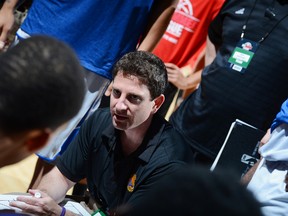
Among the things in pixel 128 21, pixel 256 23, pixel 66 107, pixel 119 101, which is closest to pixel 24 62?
pixel 66 107

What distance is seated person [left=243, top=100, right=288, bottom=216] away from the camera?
2.07 metres

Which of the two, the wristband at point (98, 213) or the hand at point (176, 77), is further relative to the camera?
the hand at point (176, 77)

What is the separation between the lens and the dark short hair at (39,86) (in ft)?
3.51

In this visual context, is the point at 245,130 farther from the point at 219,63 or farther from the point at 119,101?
the point at 119,101

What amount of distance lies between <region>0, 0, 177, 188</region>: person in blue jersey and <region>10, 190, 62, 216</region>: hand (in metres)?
0.52

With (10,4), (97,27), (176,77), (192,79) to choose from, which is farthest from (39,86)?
(192,79)

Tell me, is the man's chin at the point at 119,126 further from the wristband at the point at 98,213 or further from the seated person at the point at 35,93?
the seated person at the point at 35,93

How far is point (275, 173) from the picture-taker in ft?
6.93

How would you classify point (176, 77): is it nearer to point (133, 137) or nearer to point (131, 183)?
point (133, 137)

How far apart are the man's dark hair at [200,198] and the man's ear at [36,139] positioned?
0.43 m

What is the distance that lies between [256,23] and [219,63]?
0.28 meters

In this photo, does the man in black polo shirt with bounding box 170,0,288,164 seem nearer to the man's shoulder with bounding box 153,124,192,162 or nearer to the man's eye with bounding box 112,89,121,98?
the man's shoulder with bounding box 153,124,192,162

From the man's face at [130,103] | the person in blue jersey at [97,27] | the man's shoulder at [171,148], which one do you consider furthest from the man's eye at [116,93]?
the person in blue jersey at [97,27]

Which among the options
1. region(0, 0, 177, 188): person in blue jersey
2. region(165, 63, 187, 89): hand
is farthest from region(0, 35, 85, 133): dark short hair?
region(165, 63, 187, 89): hand
